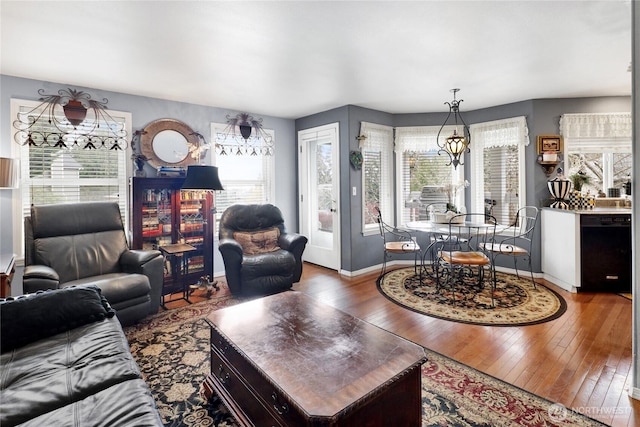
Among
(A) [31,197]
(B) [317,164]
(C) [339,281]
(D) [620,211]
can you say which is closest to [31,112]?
(A) [31,197]

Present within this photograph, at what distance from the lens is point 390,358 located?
1475mm

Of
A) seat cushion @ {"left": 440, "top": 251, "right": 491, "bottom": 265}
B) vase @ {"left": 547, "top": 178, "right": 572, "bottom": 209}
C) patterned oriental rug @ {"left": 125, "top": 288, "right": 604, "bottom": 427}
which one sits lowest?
patterned oriental rug @ {"left": 125, "top": 288, "right": 604, "bottom": 427}

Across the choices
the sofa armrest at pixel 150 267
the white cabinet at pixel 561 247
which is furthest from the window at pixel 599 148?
the sofa armrest at pixel 150 267

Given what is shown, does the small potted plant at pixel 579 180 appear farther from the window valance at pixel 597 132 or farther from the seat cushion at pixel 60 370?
the seat cushion at pixel 60 370

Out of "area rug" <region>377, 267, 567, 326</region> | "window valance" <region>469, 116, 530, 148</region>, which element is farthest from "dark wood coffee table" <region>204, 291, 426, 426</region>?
"window valance" <region>469, 116, 530, 148</region>

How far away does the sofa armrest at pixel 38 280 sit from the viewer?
2438mm

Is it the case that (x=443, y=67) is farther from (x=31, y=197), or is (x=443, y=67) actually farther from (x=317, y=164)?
(x=31, y=197)

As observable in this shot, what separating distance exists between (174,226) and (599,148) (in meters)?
5.65

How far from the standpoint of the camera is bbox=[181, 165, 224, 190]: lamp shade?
3.50m

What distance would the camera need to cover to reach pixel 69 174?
3.58m

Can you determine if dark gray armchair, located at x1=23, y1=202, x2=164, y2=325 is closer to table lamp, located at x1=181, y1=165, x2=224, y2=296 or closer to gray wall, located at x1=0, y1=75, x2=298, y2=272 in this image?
gray wall, located at x1=0, y1=75, x2=298, y2=272

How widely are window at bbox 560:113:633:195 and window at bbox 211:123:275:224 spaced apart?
4245 mm

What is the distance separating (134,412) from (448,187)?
413 centimetres

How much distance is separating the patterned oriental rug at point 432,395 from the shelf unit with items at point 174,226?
1.23m
